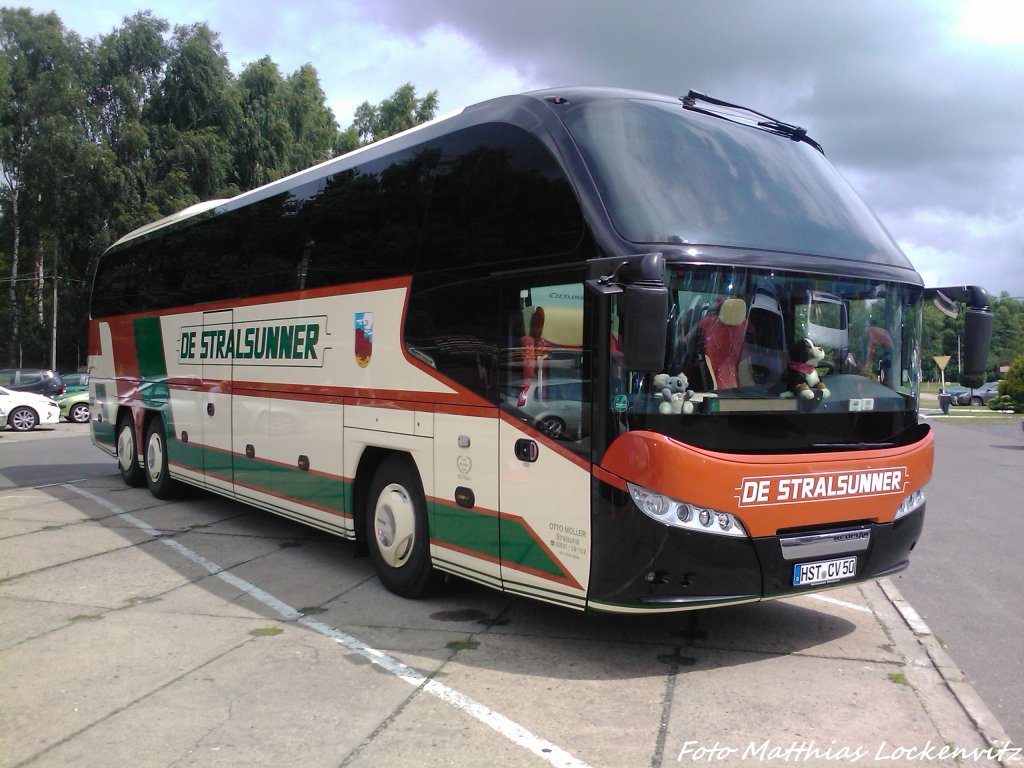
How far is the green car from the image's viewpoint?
2838 centimetres

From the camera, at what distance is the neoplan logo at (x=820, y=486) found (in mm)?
4852

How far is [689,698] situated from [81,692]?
11.2 ft

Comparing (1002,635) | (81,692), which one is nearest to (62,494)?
(81,692)

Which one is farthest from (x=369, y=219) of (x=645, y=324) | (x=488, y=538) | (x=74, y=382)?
(x=74, y=382)

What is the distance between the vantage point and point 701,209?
513 cm

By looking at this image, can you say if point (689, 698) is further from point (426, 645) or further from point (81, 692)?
point (81, 692)

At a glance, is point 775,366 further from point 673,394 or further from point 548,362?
point 548,362

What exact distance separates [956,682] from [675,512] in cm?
209

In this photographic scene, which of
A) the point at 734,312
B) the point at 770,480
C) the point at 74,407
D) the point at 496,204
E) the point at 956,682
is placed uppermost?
the point at 496,204

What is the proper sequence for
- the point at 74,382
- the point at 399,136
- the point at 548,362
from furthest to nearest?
A: the point at 74,382, the point at 399,136, the point at 548,362

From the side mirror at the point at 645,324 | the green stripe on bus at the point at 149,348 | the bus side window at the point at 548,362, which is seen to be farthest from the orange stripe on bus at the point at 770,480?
the green stripe on bus at the point at 149,348

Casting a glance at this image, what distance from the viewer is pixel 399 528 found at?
22.1 ft

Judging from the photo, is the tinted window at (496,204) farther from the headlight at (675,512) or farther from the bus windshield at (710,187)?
the headlight at (675,512)

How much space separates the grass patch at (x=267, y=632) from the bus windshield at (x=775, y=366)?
2943 millimetres
